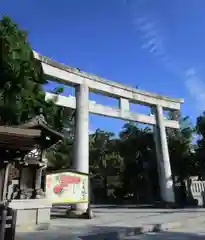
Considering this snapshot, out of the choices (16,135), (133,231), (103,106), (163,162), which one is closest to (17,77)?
(103,106)

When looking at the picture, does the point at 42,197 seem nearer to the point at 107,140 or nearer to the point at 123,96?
the point at 123,96

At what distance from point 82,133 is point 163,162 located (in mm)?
6936

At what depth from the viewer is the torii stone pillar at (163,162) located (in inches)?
679

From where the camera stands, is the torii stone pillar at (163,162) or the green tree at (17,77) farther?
the torii stone pillar at (163,162)

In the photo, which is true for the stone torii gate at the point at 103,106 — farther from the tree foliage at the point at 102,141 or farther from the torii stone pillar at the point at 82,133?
the tree foliage at the point at 102,141

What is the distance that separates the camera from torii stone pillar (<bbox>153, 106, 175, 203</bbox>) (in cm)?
1723

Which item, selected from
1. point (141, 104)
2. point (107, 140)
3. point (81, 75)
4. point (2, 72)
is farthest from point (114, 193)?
point (2, 72)

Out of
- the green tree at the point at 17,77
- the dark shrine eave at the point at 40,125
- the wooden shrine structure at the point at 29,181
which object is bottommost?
the wooden shrine structure at the point at 29,181

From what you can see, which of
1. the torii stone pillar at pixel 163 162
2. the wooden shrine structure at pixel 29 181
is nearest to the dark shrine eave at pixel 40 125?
the wooden shrine structure at pixel 29 181

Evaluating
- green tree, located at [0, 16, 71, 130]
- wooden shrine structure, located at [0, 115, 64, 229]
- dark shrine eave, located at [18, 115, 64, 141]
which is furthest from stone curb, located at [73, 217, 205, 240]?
green tree, located at [0, 16, 71, 130]

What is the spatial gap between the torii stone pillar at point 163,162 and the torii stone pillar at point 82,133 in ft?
21.0

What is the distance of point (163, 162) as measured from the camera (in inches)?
698

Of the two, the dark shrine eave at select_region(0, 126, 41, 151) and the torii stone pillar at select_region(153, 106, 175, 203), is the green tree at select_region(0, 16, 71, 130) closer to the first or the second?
the dark shrine eave at select_region(0, 126, 41, 151)

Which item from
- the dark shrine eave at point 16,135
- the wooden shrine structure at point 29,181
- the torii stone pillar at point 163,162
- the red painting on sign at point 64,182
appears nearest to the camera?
the dark shrine eave at point 16,135
